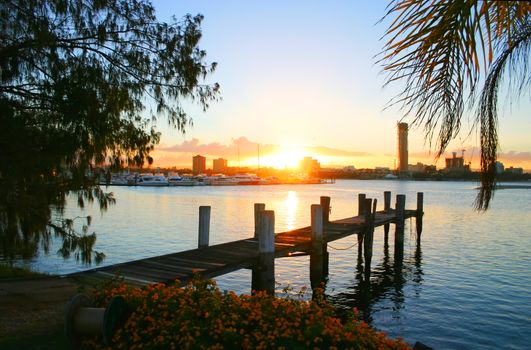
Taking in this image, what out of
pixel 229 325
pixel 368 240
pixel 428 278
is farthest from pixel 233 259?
pixel 428 278

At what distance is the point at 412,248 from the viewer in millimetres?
29266

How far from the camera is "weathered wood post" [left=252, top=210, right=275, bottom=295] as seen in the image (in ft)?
41.7

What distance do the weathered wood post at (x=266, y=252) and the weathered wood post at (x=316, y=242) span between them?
10.4 feet

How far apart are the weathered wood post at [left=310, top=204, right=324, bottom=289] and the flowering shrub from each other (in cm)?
896

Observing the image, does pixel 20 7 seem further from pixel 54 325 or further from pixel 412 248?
pixel 412 248

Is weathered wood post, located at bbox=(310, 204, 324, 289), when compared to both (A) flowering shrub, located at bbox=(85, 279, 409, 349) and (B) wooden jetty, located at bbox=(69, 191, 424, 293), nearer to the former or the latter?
(B) wooden jetty, located at bbox=(69, 191, 424, 293)

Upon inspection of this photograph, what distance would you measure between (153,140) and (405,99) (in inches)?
332

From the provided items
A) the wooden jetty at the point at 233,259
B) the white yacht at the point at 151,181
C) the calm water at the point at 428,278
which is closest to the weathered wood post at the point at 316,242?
the wooden jetty at the point at 233,259

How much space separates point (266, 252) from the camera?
1284 cm

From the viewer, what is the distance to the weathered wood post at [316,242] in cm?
1581

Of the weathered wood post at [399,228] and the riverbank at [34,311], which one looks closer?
the riverbank at [34,311]

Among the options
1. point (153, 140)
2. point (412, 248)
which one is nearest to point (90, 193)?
point (153, 140)

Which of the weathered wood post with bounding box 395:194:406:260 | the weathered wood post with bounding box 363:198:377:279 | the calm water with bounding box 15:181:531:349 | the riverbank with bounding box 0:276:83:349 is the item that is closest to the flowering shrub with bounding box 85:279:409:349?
the riverbank with bounding box 0:276:83:349

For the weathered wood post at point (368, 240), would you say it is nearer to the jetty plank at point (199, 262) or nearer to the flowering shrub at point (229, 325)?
the jetty plank at point (199, 262)
